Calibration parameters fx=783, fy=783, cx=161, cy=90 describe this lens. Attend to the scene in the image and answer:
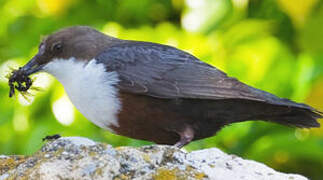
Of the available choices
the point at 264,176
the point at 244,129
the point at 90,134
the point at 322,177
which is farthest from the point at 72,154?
the point at 322,177

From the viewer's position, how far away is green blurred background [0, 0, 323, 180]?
5.69 m

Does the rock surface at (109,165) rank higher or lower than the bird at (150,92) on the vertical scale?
lower

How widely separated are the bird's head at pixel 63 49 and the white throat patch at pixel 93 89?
0.08 metres

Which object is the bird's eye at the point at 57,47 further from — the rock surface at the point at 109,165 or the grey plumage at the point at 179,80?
the rock surface at the point at 109,165

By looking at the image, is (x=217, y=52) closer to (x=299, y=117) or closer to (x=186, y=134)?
(x=299, y=117)

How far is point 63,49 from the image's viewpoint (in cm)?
443

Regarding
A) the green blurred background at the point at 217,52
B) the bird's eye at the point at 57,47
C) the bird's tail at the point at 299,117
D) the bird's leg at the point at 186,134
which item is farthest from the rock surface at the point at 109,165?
the green blurred background at the point at 217,52

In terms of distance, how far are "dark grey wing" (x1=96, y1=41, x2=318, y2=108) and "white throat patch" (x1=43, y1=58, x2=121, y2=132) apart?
0.07m

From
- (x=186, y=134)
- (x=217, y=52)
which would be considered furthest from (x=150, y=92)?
(x=217, y=52)

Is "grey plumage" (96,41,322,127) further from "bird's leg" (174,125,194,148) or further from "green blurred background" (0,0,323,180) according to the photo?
"green blurred background" (0,0,323,180)

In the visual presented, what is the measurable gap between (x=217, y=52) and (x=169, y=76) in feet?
5.19

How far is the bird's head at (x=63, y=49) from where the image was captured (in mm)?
4398

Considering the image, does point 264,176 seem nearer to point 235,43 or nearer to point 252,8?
point 235,43

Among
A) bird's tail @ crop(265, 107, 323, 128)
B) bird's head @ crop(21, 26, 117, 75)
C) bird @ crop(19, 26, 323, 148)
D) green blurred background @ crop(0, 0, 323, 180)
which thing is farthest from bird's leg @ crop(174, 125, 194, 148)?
green blurred background @ crop(0, 0, 323, 180)
